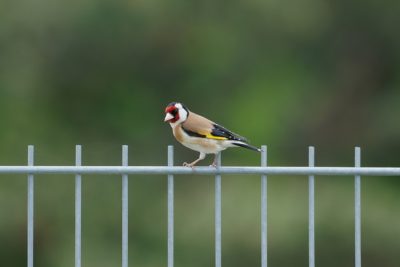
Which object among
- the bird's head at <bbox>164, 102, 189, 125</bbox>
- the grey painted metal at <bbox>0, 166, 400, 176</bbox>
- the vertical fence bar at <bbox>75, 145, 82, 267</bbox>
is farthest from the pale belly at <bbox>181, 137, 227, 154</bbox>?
the vertical fence bar at <bbox>75, 145, 82, 267</bbox>

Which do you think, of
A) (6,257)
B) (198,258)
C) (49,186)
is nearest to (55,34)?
(49,186)

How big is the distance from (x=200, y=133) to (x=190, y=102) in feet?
38.0

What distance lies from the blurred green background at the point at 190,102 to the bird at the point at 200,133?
828 centimetres

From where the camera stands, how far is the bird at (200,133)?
20.6 ft

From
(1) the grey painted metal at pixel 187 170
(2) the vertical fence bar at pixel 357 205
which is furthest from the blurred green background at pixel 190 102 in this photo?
(1) the grey painted metal at pixel 187 170

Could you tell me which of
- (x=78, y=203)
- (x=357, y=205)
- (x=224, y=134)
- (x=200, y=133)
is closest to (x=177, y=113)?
(x=200, y=133)

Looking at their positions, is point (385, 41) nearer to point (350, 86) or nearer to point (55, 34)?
point (350, 86)

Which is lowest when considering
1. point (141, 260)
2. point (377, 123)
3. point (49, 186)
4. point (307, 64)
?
point (141, 260)

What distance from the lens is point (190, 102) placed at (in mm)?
17969

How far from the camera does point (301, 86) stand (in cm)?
1861

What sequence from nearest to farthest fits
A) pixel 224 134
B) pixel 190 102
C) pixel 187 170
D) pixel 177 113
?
pixel 187 170, pixel 224 134, pixel 177 113, pixel 190 102

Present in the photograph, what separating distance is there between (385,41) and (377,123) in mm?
1595

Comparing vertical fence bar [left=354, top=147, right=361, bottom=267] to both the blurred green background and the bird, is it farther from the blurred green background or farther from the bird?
the blurred green background

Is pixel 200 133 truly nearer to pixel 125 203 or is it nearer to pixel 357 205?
pixel 125 203
